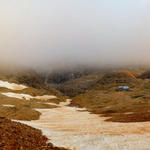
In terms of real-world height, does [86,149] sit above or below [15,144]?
below

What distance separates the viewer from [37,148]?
1788 centimetres

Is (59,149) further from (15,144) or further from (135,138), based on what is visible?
(135,138)

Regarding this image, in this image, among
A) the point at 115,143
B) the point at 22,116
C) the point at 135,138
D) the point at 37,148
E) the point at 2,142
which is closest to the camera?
the point at 2,142

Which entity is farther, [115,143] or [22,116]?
[22,116]

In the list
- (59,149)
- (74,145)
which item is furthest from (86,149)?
(59,149)

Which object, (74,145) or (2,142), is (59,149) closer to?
(74,145)

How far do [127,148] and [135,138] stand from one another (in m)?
3.71

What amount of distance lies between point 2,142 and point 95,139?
12.7 m

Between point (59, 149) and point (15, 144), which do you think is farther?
point (59, 149)

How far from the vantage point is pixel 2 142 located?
1647 centimetres

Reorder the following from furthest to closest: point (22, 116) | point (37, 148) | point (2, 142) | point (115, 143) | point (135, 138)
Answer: point (22, 116) → point (135, 138) → point (115, 143) → point (37, 148) → point (2, 142)

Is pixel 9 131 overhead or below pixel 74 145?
overhead

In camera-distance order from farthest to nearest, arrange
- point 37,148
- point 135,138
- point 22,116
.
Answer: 1. point 22,116
2. point 135,138
3. point 37,148

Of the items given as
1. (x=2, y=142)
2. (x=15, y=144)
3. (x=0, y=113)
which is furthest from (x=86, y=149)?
(x=0, y=113)
